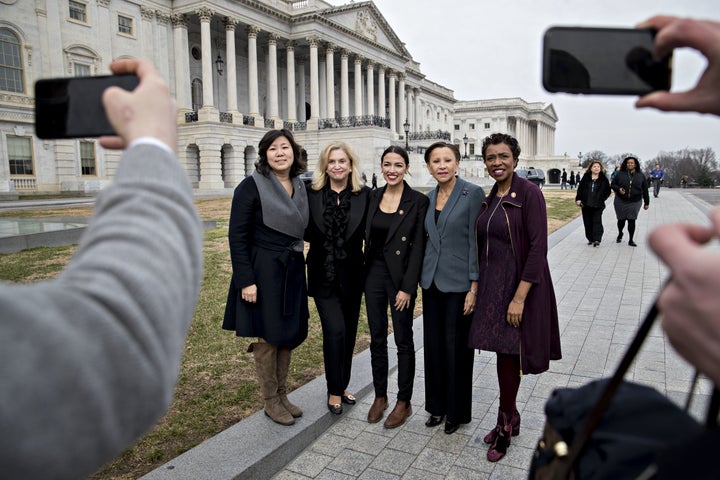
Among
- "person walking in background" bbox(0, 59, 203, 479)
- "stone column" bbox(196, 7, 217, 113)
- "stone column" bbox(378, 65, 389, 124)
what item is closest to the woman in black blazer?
"person walking in background" bbox(0, 59, 203, 479)

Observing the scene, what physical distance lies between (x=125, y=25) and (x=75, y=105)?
41.7 m

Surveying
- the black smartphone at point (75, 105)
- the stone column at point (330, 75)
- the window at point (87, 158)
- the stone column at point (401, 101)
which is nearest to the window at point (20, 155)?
the window at point (87, 158)

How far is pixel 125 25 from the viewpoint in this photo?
36.8 meters

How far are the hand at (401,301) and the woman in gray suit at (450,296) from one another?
167mm

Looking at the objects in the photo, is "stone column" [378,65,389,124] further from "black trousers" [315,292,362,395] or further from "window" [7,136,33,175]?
"black trousers" [315,292,362,395]

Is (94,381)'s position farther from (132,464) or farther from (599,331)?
(599,331)

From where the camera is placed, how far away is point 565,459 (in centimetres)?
114

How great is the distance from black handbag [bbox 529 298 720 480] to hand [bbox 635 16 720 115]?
421mm

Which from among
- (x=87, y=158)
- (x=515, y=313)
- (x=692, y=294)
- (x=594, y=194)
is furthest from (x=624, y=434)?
(x=87, y=158)

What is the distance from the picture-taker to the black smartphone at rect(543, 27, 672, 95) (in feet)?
3.67

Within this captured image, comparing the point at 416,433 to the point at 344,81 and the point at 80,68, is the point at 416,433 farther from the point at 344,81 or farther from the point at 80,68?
the point at 344,81

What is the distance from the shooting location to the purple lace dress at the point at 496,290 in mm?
4109

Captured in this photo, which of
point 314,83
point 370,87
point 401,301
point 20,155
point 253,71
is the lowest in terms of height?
point 401,301

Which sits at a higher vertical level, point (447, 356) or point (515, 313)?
point (515, 313)
